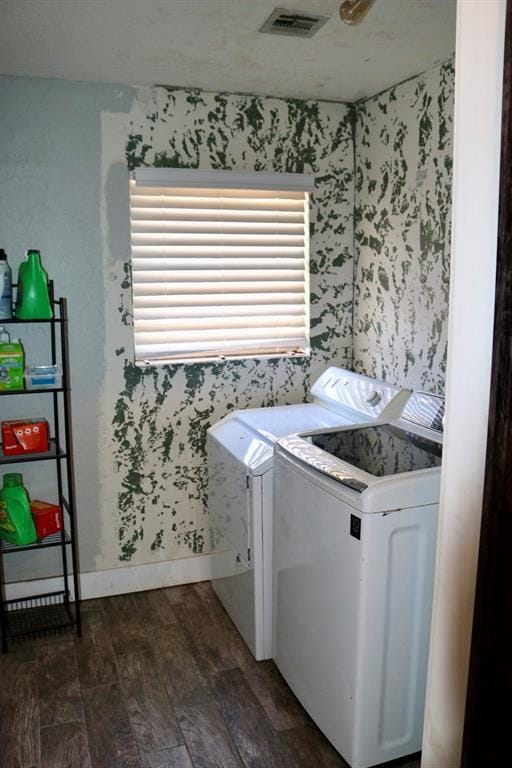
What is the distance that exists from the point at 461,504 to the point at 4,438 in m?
2.07

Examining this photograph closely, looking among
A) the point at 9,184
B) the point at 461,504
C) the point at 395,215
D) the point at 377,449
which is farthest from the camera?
the point at 395,215

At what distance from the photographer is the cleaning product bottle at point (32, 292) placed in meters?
2.57

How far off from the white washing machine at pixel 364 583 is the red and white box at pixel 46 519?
3.66 feet

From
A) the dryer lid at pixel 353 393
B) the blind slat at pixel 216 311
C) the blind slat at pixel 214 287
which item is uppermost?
the blind slat at pixel 214 287

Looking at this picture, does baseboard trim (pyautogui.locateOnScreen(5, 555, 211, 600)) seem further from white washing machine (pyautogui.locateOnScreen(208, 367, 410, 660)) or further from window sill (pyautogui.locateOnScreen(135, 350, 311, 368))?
window sill (pyautogui.locateOnScreen(135, 350, 311, 368))

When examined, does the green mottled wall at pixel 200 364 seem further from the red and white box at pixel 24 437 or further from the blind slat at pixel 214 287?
the red and white box at pixel 24 437

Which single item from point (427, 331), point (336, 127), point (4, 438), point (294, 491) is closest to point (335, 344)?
point (427, 331)

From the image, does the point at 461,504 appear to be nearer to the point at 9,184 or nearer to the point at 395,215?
the point at 395,215

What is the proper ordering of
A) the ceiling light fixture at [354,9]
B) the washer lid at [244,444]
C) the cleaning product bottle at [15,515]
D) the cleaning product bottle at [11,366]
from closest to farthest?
the ceiling light fixture at [354,9] → the washer lid at [244,444] → the cleaning product bottle at [11,366] → the cleaning product bottle at [15,515]

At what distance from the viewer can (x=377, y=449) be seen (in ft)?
7.16

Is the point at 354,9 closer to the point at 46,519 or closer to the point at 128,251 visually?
the point at 128,251

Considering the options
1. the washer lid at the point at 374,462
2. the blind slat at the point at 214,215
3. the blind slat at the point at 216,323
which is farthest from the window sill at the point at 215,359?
the washer lid at the point at 374,462

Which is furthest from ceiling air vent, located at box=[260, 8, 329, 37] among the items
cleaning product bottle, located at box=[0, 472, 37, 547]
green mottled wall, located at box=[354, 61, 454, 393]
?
cleaning product bottle, located at box=[0, 472, 37, 547]

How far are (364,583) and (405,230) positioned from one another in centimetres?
168
